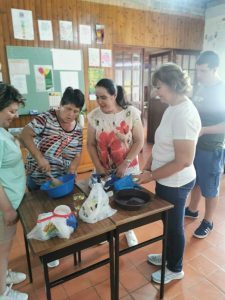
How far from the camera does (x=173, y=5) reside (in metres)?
4.29

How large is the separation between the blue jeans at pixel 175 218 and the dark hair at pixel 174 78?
1.88ft

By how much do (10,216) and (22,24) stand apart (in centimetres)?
282

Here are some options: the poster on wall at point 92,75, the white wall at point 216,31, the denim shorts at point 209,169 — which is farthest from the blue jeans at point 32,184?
the white wall at point 216,31

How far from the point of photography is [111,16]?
371cm

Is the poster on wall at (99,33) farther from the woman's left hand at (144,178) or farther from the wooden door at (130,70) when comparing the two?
the woman's left hand at (144,178)

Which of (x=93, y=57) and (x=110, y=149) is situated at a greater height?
(x=93, y=57)

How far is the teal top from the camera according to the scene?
1.18 meters

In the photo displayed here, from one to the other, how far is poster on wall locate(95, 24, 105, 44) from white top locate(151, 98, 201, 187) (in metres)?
2.78

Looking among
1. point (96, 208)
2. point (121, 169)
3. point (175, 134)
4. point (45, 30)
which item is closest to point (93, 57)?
point (45, 30)

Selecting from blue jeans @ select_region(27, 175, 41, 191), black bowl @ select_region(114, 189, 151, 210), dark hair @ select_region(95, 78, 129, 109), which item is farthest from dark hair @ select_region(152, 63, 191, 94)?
blue jeans @ select_region(27, 175, 41, 191)

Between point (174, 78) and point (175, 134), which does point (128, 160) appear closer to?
point (175, 134)

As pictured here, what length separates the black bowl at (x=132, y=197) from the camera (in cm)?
127

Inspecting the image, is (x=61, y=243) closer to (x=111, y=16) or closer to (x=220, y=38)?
(x=111, y=16)

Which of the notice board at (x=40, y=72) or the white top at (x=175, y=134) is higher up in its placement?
the notice board at (x=40, y=72)
